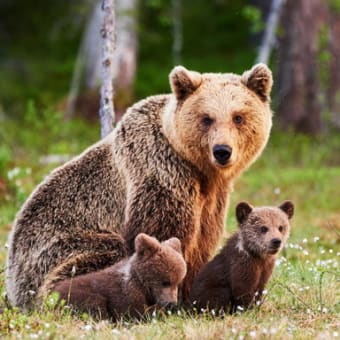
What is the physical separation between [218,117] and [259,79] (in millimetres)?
526

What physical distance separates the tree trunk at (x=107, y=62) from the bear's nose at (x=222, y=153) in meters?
2.63

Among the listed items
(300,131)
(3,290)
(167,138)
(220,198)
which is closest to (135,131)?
(167,138)

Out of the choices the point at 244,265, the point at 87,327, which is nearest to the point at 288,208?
the point at 244,265

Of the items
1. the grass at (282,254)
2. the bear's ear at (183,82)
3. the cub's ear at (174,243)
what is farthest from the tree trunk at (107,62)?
the cub's ear at (174,243)

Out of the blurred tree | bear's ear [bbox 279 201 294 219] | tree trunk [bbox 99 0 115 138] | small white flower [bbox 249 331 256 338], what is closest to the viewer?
small white flower [bbox 249 331 256 338]

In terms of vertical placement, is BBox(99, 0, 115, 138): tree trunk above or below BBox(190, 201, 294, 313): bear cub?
above

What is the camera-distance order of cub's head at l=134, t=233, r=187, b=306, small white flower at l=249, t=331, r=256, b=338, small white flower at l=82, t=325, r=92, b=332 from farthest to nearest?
1. cub's head at l=134, t=233, r=187, b=306
2. small white flower at l=82, t=325, r=92, b=332
3. small white flower at l=249, t=331, r=256, b=338

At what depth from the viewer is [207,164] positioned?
7781mm

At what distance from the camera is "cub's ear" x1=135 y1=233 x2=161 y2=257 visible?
23.4ft

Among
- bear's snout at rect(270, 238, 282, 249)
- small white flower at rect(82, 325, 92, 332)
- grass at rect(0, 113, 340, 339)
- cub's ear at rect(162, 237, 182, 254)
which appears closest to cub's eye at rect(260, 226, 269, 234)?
bear's snout at rect(270, 238, 282, 249)

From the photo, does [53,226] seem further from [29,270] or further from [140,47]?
[140,47]

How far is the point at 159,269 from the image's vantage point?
7105 millimetres

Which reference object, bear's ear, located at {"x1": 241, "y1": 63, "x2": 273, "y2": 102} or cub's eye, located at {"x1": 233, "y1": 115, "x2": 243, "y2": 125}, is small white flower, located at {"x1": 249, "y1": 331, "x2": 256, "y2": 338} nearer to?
cub's eye, located at {"x1": 233, "y1": 115, "x2": 243, "y2": 125}

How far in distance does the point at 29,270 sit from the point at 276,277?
7.57 feet
